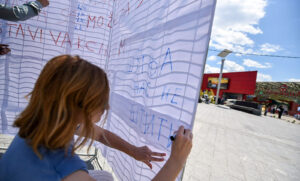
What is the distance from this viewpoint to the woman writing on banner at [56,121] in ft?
2.02

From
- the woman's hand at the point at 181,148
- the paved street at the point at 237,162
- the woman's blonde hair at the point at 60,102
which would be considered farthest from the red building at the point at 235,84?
the woman's blonde hair at the point at 60,102

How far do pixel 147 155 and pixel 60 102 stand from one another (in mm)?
682

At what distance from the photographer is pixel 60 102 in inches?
24.5

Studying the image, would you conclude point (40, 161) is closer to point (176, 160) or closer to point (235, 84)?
point (176, 160)

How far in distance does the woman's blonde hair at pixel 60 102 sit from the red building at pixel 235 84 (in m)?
30.3

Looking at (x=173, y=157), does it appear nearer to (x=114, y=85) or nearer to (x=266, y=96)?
(x=114, y=85)

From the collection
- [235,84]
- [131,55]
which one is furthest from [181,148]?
[235,84]

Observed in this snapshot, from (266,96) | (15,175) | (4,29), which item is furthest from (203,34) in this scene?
(266,96)

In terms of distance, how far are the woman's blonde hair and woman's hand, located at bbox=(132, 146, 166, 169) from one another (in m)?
0.51

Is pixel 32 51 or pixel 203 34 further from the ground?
pixel 203 34

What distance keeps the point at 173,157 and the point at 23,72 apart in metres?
2.15

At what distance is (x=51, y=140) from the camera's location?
2.09ft

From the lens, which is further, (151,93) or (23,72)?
(23,72)

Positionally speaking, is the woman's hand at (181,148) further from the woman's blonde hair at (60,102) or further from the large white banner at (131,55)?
the woman's blonde hair at (60,102)
